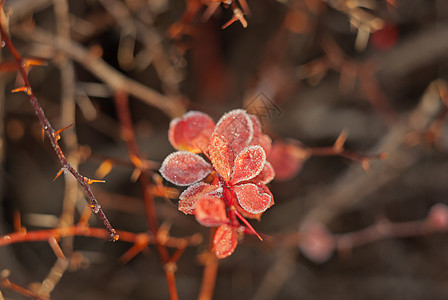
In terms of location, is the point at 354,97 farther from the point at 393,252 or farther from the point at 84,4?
the point at 84,4

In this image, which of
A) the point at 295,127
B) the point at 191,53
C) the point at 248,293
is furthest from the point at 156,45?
the point at 248,293

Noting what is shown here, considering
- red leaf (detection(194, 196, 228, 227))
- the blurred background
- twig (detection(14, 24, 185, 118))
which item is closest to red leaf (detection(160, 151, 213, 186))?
red leaf (detection(194, 196, 228, 227))

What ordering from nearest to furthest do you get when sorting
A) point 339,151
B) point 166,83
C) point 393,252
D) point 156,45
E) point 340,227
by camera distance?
point 339,151
point 156,45
point 166,83
point 393,252
point 340,227

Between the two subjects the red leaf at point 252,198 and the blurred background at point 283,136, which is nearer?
the red leaf at point 252,198

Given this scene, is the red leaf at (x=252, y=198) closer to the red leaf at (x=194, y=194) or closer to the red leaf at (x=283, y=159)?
the red leaf at (x=194, y=194)

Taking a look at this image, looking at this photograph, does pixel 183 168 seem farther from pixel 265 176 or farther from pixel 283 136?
pixel 283 136

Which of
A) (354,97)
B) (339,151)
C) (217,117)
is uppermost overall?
(217,117)

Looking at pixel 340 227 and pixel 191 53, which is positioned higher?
pixel 191 53

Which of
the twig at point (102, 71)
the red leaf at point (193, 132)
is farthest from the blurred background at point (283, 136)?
the red leaf at point (193, 132)
